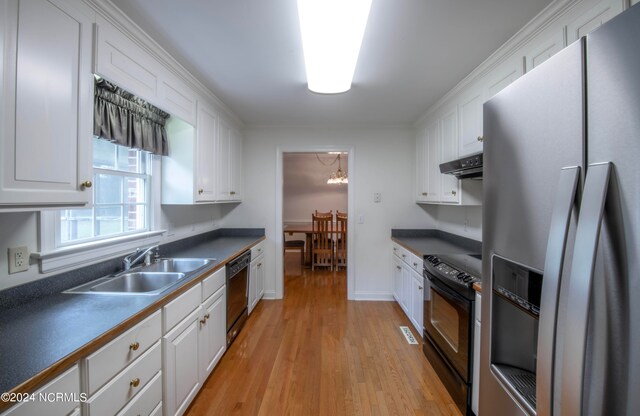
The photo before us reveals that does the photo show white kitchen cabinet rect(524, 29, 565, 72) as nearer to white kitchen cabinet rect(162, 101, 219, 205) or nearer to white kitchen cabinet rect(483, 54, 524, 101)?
white kitchen cabinet rect(483, 54, 524, 101)

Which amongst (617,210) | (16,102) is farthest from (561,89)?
(16,102)

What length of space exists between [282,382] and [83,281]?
4.86ft

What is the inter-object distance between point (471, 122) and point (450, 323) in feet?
5.16

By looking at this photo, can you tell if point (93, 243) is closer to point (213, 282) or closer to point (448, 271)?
point (213, 282)

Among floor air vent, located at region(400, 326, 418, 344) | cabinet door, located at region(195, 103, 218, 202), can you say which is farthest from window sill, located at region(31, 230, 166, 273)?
floor air vent, located at region(400, 326, 418, 344)

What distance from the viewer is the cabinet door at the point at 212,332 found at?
1.95 meters

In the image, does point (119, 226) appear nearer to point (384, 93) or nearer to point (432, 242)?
point (384, 93)

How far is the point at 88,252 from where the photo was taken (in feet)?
5.47

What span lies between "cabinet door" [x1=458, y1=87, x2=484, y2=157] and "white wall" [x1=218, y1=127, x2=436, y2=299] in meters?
1.30

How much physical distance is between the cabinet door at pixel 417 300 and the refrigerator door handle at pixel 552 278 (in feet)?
6.57

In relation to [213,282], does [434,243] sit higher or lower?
higher

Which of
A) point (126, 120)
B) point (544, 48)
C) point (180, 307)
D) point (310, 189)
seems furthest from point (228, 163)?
point (310, 189)

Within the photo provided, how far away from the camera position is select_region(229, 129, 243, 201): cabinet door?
330cm

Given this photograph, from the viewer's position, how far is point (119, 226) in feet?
6.82
